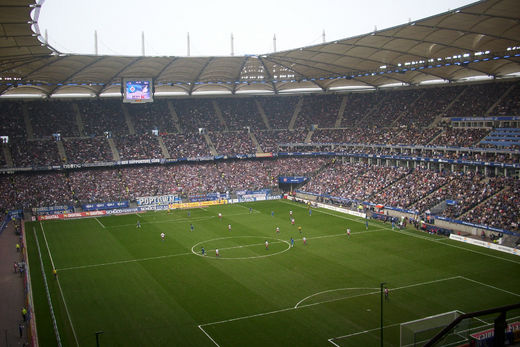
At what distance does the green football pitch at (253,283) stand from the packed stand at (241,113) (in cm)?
3452

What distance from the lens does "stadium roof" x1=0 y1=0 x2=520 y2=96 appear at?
38.7m

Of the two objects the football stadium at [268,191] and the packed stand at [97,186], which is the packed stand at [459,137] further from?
the packed stand at [97,186]

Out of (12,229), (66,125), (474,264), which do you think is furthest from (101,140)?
(474,264)

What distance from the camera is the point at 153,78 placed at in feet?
210

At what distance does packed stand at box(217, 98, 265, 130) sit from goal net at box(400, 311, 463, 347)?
65429 millimetres

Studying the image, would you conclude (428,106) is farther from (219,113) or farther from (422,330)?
(422,330)

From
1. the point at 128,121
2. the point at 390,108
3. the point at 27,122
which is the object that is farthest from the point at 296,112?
the point at 27,122

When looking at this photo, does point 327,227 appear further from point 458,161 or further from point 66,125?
point 66,125

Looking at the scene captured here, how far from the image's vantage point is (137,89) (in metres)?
62.3

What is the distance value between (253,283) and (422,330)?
670 inches

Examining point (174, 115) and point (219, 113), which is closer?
point (174, 115)

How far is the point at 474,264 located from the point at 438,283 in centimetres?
619

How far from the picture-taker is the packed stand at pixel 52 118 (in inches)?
2815

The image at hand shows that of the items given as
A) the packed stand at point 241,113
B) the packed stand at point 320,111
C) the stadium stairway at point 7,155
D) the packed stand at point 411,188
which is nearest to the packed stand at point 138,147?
the packed stand at point 241,113
